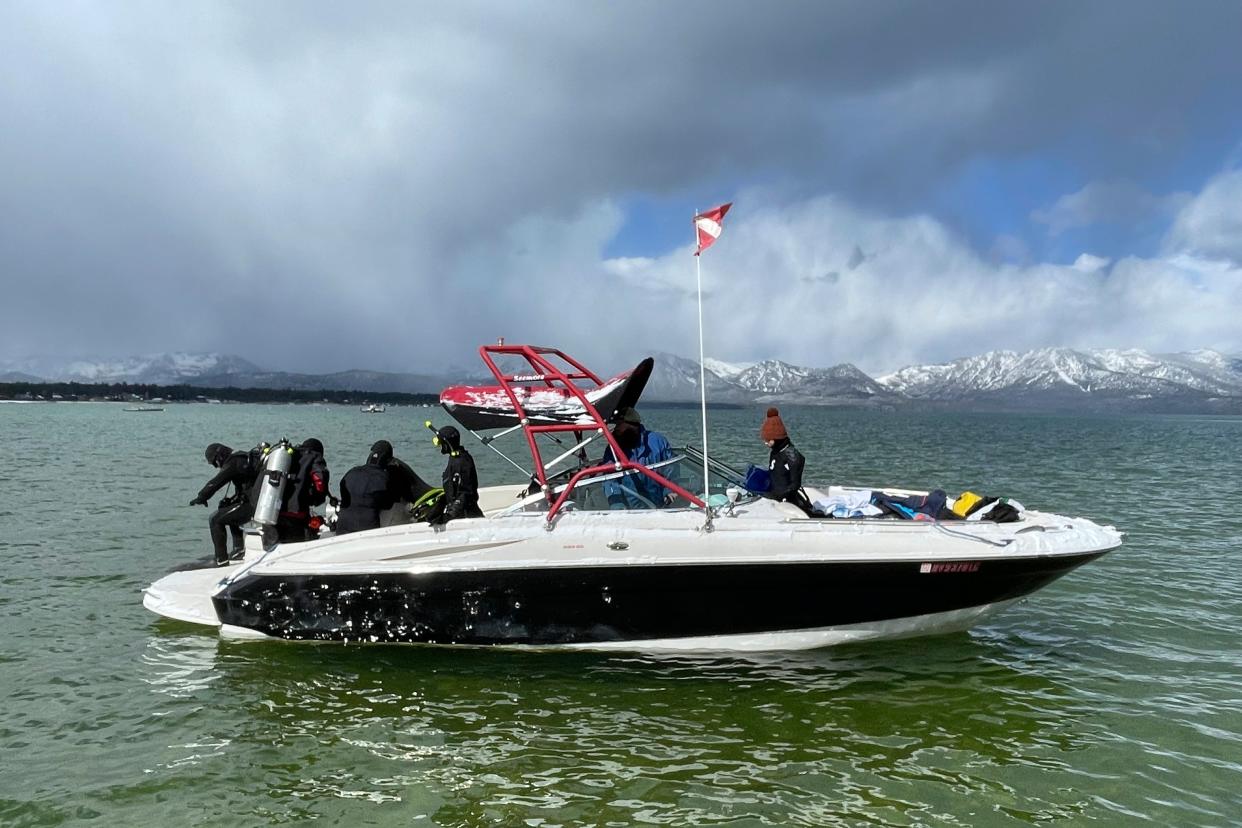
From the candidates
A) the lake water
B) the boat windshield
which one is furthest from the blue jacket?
the lake water

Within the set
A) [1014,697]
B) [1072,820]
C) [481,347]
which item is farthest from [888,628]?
[481,347]

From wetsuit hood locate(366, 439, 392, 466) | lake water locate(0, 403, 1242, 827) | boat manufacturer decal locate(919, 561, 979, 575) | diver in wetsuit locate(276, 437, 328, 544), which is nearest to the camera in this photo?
lake water locate(0, 403, 1242, 827)

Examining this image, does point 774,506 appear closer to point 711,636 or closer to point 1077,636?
point 711,636

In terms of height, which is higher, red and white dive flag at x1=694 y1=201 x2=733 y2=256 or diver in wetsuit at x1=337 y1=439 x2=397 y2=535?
red and white dive flag at x1=694 y1=201 x2=733 y2=256

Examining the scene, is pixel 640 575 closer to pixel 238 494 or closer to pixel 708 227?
pixel 708 227

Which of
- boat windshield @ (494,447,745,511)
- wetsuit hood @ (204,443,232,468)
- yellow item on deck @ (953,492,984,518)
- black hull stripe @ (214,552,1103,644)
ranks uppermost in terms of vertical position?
wetsuit hood @ (204,443,232,468)

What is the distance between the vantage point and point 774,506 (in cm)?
775

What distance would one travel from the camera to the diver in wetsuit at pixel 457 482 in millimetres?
7809

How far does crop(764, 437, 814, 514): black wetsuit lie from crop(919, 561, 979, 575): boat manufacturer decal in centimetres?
147

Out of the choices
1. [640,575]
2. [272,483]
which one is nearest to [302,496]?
[272,483]

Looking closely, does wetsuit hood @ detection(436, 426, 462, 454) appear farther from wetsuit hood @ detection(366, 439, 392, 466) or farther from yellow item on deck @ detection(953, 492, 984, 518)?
yellow item on deck @ detection(953, 492, 984, 518)

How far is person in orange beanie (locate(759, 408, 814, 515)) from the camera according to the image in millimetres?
8016

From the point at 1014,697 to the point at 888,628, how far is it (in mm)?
1136

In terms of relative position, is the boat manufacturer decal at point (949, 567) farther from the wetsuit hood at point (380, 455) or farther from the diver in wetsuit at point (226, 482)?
the diver in wetsuit at point (226, 482)
